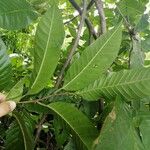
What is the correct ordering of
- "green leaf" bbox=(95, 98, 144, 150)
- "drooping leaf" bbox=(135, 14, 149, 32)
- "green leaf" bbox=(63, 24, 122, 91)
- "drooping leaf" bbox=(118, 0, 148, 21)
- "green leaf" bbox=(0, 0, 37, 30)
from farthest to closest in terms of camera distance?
"drooping leaf" bbox=(118, 0, 148, 21), "drooping leaf" bbox=(135, 14, 149, 32), "green leaf" bbox=(0, 0, 37, 30), "green leaf" bbox=(63, 24, 122, 91), "green leaf" bbox=(95, 98, 144, 150)

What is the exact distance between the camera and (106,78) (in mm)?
812

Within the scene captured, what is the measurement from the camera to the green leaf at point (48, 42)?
0.78 metres

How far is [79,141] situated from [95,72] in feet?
0.56

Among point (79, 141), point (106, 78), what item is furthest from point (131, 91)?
point (79, 141)

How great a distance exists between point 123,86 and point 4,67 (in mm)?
277

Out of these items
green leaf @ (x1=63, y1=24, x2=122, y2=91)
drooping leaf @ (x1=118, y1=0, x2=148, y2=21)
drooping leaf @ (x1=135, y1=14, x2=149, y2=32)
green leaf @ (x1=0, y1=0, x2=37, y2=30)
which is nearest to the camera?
green leaf @ (x1=63, y1=24, x2=122, y2=91)

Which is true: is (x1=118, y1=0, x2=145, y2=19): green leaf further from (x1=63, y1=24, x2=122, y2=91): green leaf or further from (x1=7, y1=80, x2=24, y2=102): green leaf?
(x1=7, y1=80, x2=24, y2=102): green leaf

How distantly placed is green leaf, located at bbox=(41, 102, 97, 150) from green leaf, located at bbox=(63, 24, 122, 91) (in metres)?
0.05

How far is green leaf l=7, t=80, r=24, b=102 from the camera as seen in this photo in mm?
759

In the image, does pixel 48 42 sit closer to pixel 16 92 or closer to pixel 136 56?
pixel 16 92

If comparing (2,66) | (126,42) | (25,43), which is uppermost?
(2,66)

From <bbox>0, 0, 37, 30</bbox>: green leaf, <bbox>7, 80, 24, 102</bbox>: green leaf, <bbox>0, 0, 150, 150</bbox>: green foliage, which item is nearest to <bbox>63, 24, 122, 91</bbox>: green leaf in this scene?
<bbox>0, 0, 150, 150</bbox>: green foliage

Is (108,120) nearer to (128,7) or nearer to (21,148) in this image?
(21,148)

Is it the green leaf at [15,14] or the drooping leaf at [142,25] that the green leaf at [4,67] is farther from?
the drooping leaf at [142,25]
